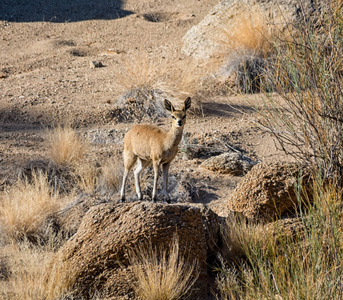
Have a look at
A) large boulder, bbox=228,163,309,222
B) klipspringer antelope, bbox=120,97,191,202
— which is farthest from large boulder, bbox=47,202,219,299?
klipspringer antelope, bbox=120,97,191,202

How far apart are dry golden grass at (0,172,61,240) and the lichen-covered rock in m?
2.82

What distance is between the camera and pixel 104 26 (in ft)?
59.3

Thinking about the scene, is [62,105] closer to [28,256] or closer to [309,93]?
[28,256]

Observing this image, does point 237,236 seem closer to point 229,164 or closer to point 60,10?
point 229,164

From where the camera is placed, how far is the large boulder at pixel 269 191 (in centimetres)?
573

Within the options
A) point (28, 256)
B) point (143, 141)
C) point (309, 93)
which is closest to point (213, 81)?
point (143, 141)

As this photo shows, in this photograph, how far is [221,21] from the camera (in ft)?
48.5

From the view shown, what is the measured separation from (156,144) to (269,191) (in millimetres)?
1600

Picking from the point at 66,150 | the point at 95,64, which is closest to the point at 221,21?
the point at 95,64

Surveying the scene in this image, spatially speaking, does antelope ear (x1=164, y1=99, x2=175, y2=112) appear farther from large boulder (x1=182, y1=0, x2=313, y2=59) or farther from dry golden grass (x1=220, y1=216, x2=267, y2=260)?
large boulder (x1=182, y1=0, x2=313, y2=59)

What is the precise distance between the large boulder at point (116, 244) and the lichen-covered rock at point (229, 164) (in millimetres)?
3284

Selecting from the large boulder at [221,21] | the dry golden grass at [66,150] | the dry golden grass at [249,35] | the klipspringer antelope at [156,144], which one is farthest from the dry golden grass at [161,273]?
the large boulder at [221,21]

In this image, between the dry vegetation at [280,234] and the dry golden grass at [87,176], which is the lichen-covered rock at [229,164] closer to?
the dry vegetation at [280,234]

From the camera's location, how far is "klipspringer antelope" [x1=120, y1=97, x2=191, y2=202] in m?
6.38
